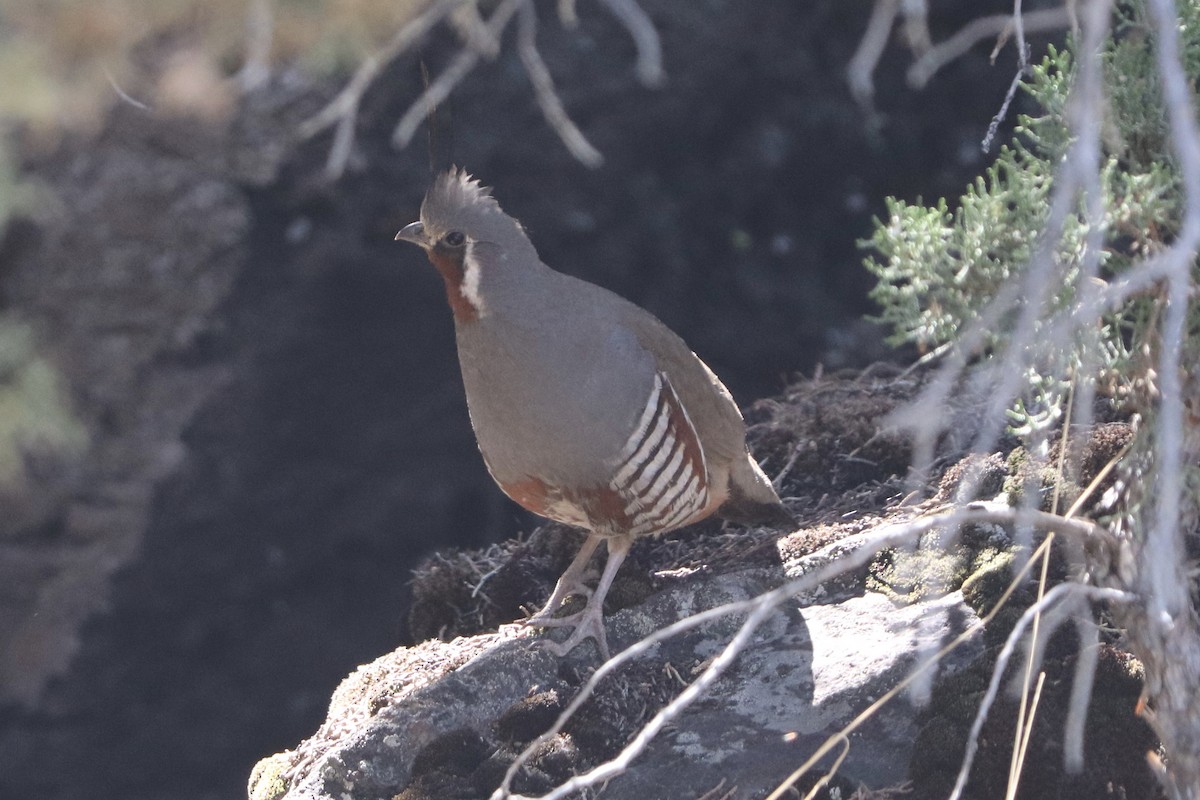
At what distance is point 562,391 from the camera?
3076 millimetres

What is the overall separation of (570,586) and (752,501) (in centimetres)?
57

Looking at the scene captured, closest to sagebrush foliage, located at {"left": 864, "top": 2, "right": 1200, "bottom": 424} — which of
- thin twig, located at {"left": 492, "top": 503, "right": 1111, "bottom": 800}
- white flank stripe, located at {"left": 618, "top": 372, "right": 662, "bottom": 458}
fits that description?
thin twig, located at {"left": 492, "top": 503, "right": 1111, "bottom": 800}

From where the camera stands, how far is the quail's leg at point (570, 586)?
3240 millimetres

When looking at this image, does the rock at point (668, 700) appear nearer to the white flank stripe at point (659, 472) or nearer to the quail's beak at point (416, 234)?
the white flank stripe at point (659, 472)

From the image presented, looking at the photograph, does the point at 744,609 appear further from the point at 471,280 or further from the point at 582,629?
the point at 471,280

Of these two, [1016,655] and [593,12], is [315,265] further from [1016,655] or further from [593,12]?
[1016,655]

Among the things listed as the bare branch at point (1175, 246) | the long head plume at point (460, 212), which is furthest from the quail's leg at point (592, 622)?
the bare branch at point (1175, 246)

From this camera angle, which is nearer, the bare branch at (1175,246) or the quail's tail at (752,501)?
the bare branch at (1175,246)

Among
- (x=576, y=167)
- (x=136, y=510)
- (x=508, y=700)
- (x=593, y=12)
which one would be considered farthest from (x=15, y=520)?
(x=508, y=700)

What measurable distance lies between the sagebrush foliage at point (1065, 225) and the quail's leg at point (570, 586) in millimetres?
1136

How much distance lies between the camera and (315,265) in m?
6.30

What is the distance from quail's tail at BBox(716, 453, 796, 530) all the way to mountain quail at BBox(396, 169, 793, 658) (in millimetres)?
163

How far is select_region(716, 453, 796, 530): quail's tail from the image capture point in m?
3.47

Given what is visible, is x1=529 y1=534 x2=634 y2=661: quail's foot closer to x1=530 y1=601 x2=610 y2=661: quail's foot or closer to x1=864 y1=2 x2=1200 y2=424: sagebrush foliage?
x1=530 y1=601 x2=610 y2=661: quail's foot
